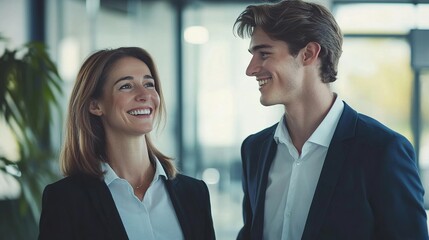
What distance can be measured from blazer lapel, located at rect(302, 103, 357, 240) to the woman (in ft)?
1.25

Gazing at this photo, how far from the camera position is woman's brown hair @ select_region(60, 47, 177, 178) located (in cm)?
212

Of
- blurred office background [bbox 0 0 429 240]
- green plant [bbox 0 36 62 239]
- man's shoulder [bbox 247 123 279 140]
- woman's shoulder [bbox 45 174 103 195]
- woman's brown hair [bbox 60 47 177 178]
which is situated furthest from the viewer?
blurred office background [bbox 0 0 429 240]

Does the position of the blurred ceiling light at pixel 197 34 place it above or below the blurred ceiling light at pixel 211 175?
above

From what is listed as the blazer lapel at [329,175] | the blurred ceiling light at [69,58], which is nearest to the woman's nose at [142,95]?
the blazer lapel at [329,175]

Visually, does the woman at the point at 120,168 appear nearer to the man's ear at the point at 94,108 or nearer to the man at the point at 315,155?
the man's ear at the point at 94,108

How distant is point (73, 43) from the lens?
20.3 feet

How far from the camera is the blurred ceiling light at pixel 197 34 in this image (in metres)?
5.82

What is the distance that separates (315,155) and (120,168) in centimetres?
65

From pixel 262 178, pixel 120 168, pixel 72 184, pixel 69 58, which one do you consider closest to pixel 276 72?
pixel 262 178

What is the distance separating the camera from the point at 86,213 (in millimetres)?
1990

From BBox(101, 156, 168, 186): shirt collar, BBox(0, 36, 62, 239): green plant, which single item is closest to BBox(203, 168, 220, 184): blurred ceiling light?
BBox(0, 36, 62, 239): green plant

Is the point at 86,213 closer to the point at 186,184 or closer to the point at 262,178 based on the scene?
the point at 186,184

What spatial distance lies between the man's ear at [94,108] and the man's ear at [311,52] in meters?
0.71

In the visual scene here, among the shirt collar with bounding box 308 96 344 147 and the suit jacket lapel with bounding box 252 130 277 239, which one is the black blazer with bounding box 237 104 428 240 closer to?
the shirt collar with bounding box 308 96 344 147
